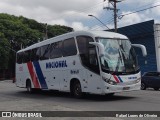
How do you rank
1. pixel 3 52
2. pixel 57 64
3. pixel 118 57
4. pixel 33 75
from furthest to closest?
pixel 3 52, pixel 33 75, pixel 57 64, pixel 118 57

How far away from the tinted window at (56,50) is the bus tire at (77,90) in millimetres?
2190

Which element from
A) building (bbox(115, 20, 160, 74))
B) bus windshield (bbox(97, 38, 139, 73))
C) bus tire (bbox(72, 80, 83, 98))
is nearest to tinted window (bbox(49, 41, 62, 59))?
bus tire (bbox(72, 80, 83, 98))

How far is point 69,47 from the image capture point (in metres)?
18.8

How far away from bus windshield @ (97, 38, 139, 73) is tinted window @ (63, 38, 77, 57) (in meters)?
2.05

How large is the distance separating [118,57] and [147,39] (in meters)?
25.5

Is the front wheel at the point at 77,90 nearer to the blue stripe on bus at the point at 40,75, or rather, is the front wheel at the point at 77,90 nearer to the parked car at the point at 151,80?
the blue stripe on bus at the point at 40,75

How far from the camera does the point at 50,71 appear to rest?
70.0 feet

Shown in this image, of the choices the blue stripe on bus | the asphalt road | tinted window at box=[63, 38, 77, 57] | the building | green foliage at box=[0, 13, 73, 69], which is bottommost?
the asphalt road

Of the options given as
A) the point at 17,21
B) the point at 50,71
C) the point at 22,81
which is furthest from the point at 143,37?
the point at 17,21

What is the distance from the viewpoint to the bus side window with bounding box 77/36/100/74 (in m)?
16.6

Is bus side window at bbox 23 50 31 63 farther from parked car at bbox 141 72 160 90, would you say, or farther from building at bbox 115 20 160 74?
building at bbox 115 20 160 74

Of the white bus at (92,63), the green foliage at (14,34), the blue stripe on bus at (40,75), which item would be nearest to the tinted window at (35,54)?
the blue stripe on bus at (40,75)

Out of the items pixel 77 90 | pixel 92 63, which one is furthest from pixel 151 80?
pixel 92 63

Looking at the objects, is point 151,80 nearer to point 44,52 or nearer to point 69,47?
point 44,52
